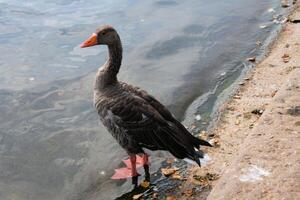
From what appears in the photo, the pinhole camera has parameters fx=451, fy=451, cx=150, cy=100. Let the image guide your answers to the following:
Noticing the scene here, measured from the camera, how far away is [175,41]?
9797 mm

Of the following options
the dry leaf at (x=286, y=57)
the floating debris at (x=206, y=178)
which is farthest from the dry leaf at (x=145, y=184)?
the dry leaf at (x=286, y=57)

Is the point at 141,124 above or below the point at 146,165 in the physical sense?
above

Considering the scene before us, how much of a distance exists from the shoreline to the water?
0.52m

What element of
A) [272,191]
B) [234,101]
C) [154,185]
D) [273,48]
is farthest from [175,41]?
[272,191]

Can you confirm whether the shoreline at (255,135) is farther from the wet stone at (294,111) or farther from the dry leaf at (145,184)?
the dry leaf at (145,184)

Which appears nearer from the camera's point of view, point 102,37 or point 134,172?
point 134,172

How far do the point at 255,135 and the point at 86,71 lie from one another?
14.5 feet

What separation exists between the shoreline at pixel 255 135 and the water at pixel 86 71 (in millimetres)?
515

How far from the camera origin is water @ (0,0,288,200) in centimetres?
599

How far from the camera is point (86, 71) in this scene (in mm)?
8555

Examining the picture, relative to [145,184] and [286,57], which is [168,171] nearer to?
[145,184]

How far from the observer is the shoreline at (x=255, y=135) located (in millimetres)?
4176

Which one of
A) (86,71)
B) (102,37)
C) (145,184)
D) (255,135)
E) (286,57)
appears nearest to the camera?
(255,135)

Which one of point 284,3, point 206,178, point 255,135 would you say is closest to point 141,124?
point 206,178
